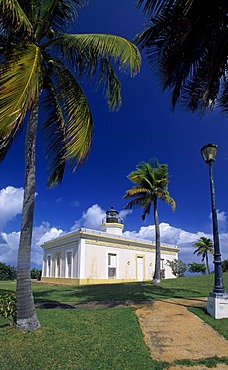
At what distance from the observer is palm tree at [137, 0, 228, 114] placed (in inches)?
221

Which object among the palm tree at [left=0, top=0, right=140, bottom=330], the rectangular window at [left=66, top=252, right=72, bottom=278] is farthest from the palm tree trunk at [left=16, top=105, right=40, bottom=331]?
the rectangular window at [left=66, top=252, right=72, bottom=278]

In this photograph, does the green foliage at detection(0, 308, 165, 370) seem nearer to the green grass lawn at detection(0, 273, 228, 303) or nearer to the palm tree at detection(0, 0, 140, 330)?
the palm tree at detection(0, 0, 140, 330)

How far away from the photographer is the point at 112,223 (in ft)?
96.8

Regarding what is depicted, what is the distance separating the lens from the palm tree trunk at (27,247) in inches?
229

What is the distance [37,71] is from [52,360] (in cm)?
488

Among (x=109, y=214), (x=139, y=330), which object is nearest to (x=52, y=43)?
(x=139, y=330)

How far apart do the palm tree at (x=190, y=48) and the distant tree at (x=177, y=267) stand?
2363cm

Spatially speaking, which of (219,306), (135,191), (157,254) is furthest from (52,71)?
(157,254)

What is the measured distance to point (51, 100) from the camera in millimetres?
7551

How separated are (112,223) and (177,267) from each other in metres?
8.29

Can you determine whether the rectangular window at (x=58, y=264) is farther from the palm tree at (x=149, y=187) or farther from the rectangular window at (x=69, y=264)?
the palm tree at (x=149, y=187)

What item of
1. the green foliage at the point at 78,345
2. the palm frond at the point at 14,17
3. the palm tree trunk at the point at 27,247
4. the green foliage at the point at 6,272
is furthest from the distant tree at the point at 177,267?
the palm frond at the point at 14,17

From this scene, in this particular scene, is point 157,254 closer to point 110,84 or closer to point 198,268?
point 110,84

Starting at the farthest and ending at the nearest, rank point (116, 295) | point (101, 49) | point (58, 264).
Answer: point (58, 264)
point (116, 295)
point (101, 49)
